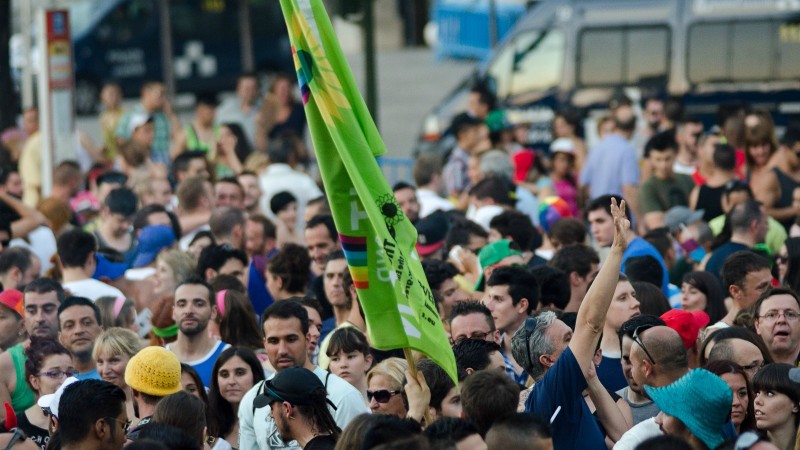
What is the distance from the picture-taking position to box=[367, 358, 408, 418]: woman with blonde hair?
7.13 m

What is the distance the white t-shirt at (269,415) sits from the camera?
7102mm

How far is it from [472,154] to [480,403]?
27.0ft

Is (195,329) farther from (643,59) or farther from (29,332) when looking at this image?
(643,59)

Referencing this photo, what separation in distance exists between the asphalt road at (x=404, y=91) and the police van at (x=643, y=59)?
5430 millimetres

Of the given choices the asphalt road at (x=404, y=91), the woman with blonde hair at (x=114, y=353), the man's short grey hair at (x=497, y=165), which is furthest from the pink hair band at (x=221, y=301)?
the asphalt road at (x=404, y=91)

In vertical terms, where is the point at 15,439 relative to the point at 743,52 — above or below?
below

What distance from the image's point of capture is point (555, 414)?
20.8ft

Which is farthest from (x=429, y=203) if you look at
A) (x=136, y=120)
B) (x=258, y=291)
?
(x=136, y=120)

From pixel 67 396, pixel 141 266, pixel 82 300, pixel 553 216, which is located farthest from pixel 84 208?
pixel 67 396

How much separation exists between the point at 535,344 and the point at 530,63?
12640 mm

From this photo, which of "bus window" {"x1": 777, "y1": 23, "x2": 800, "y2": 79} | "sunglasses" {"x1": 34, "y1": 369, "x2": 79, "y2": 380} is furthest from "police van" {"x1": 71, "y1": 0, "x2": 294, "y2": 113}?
"sunglasses" {"x1": 34, "y1": 369, "x2": 79, "y2": 380}

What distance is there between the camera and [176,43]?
2848cm

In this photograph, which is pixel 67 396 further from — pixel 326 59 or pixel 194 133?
pixel 194 133

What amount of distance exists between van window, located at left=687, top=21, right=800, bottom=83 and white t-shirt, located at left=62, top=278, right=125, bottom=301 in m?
10.7
